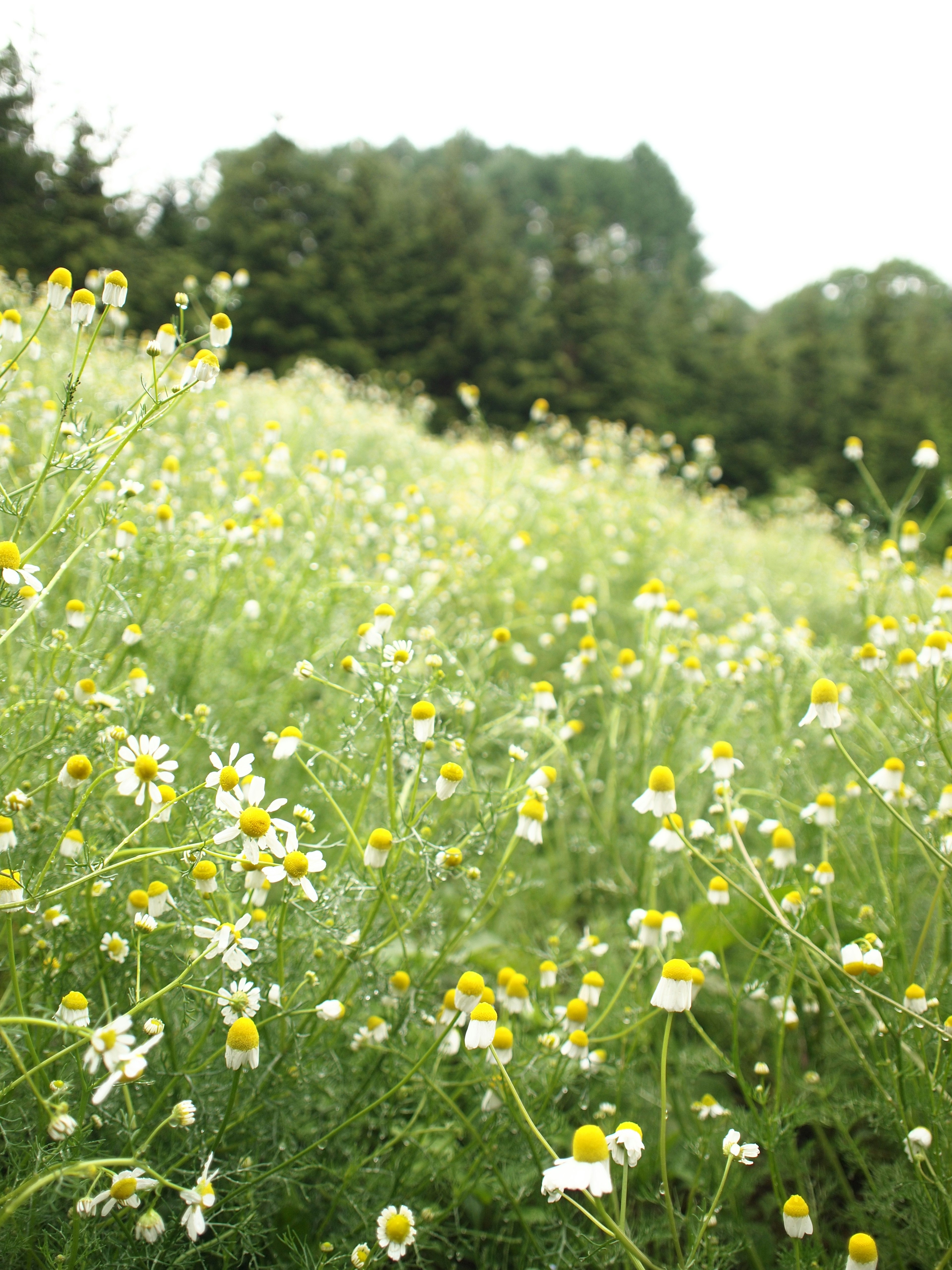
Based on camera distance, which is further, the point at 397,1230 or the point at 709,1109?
the point at 709,1109

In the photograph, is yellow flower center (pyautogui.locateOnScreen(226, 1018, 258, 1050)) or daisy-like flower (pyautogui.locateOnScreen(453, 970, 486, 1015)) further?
daisy-like flower (pyautogui.locateOnScreen(453, 970, 486, 1015))

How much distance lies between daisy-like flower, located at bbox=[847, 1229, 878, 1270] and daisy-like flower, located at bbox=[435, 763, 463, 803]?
74 cm

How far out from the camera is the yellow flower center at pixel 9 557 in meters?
1.05

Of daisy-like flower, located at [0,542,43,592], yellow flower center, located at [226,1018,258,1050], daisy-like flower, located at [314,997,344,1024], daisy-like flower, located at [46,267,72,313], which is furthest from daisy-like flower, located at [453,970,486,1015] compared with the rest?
daisy-like flower, located at [46,267,72,313]

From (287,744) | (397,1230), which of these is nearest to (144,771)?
(287,744)

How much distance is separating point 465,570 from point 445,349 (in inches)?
479

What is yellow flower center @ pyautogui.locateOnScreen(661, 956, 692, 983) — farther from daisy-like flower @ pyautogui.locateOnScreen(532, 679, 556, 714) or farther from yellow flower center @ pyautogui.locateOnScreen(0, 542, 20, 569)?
yellow flower center @ pyautogui.locateOnScreen(0, 542, 20, 569)

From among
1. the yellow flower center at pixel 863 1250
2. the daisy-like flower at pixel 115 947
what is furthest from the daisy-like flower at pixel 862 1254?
the daisy-like flower at pixel 115 947

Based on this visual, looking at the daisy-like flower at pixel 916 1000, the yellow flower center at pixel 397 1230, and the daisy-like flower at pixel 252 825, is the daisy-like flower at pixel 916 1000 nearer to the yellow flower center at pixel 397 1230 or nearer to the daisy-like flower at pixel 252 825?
the yellow flower center at pixel 397 1230

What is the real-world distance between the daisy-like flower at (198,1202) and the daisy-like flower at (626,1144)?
47 centimetres

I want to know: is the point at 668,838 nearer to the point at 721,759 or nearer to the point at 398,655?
the point at 721,759

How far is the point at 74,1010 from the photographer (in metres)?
0.88

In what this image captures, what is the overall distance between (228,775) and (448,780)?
34 cm

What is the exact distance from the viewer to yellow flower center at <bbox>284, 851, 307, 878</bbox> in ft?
3.26
